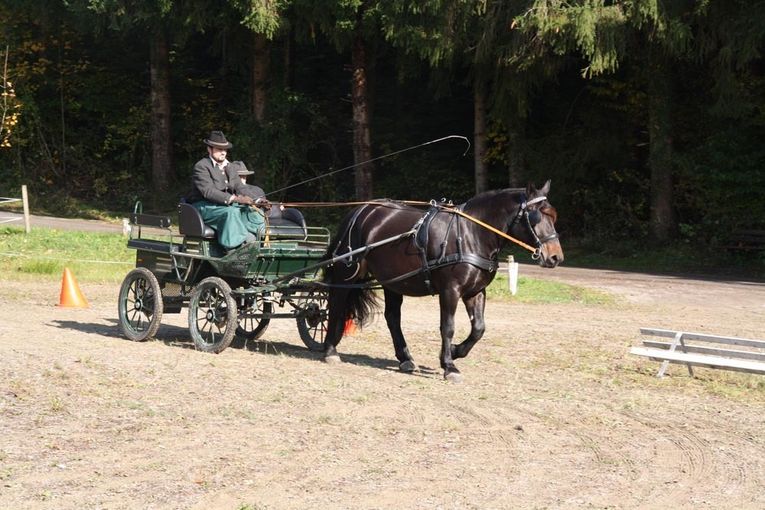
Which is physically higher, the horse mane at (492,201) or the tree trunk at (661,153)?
the tree trunk at (661,153)

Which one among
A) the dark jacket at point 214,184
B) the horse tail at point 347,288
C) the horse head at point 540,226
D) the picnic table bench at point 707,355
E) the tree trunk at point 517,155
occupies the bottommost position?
the picnic table bench at point 707,355

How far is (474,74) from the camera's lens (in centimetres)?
2909

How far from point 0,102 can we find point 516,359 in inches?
1170

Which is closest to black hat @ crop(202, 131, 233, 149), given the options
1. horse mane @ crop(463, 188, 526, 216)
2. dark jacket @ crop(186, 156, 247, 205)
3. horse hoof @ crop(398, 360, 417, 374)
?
dark jacket @ crop(186, 156, 247, 205)

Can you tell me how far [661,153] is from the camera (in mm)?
28109

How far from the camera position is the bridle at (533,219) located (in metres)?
11.7

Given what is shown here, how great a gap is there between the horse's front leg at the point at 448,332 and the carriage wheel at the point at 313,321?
2.02m

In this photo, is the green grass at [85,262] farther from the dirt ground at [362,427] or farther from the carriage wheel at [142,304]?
the carriage wheel at [142,304]

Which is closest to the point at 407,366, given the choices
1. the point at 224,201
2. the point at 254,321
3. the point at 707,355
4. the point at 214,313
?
the point at 214,313

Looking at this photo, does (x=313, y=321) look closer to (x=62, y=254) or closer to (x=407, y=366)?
(x=407, y=366)

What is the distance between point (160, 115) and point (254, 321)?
23600 millimetres

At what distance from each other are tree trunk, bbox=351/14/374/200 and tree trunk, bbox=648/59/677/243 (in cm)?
802

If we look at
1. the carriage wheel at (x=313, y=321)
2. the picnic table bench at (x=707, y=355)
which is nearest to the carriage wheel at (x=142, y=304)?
the carriage wheel at (x=313, y=321)

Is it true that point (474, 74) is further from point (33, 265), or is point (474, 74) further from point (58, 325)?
point (58, 325)
